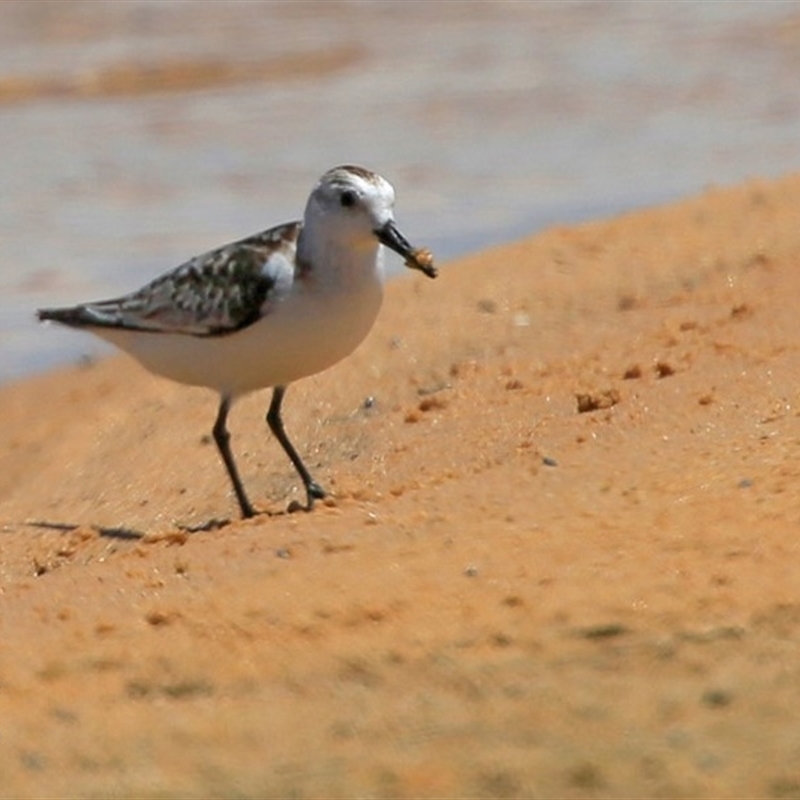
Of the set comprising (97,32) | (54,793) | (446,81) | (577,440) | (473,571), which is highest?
(97,32)

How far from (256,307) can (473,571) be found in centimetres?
178

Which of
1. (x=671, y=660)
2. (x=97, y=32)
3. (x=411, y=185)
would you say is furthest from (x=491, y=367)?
(x=97, y=32)

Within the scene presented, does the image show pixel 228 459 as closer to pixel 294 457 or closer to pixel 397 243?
pixel 294 457

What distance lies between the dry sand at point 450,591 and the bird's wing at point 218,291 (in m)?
0.67

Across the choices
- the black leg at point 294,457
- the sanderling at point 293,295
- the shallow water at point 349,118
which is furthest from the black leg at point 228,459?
the shallow water at point 349,118

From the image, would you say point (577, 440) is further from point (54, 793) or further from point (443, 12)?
point (443, 12)

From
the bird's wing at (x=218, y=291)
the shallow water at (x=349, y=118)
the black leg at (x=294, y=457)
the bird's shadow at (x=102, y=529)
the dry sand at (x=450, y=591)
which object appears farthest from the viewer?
the shallow water at (x=349, y=118)

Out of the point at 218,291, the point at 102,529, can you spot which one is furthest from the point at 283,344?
the point at 102,529

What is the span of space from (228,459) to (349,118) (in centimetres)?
1069

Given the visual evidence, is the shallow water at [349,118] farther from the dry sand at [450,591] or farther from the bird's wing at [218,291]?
the bird's wing at [218,291]

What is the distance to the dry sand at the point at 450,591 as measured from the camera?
4.98 metres

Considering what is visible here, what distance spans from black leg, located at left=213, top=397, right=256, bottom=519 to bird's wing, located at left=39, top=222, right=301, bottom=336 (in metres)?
0.31

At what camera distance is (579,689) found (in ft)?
17.0

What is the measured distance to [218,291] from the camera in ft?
24.6
